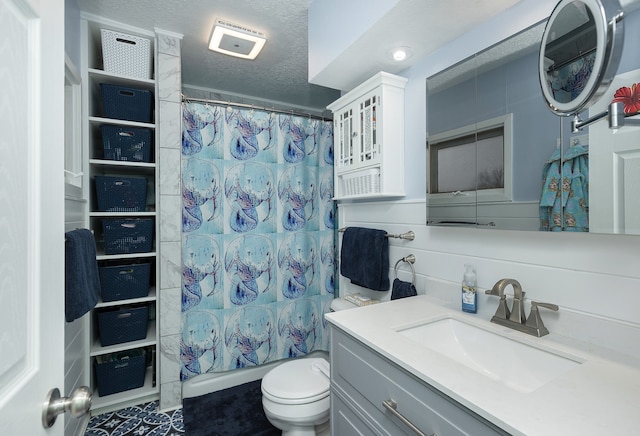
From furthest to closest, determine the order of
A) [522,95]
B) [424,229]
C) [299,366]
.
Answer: [299,366]
[424,229]
[522,95]

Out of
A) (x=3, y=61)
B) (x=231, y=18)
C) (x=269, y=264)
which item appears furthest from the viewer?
(x=269, y=264)

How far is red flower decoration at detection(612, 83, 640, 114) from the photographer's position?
2.60 feet

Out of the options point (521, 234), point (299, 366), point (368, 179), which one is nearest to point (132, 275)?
point (299, 366)

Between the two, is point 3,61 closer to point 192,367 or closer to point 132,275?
point 132,275

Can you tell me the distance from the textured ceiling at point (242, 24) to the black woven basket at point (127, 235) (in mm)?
1210

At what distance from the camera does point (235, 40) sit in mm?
1974

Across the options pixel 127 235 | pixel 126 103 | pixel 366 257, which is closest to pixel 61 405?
pixel 366 257

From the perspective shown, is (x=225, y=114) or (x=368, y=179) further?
(x=225, y=114)

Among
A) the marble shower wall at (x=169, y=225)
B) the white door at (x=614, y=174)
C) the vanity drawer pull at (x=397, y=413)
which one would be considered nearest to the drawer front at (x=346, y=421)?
the vanity drawer pull at (x=397, y=413)

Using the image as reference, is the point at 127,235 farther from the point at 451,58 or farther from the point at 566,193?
the point at 566,193

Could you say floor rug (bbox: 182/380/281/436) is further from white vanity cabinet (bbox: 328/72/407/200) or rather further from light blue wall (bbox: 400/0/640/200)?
light blue wall (bbox: 400/0/640/200)

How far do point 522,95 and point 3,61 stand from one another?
1297 mm

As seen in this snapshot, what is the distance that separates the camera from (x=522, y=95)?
1.05m

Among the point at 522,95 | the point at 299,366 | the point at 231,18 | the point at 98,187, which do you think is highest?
the point at 231,18
